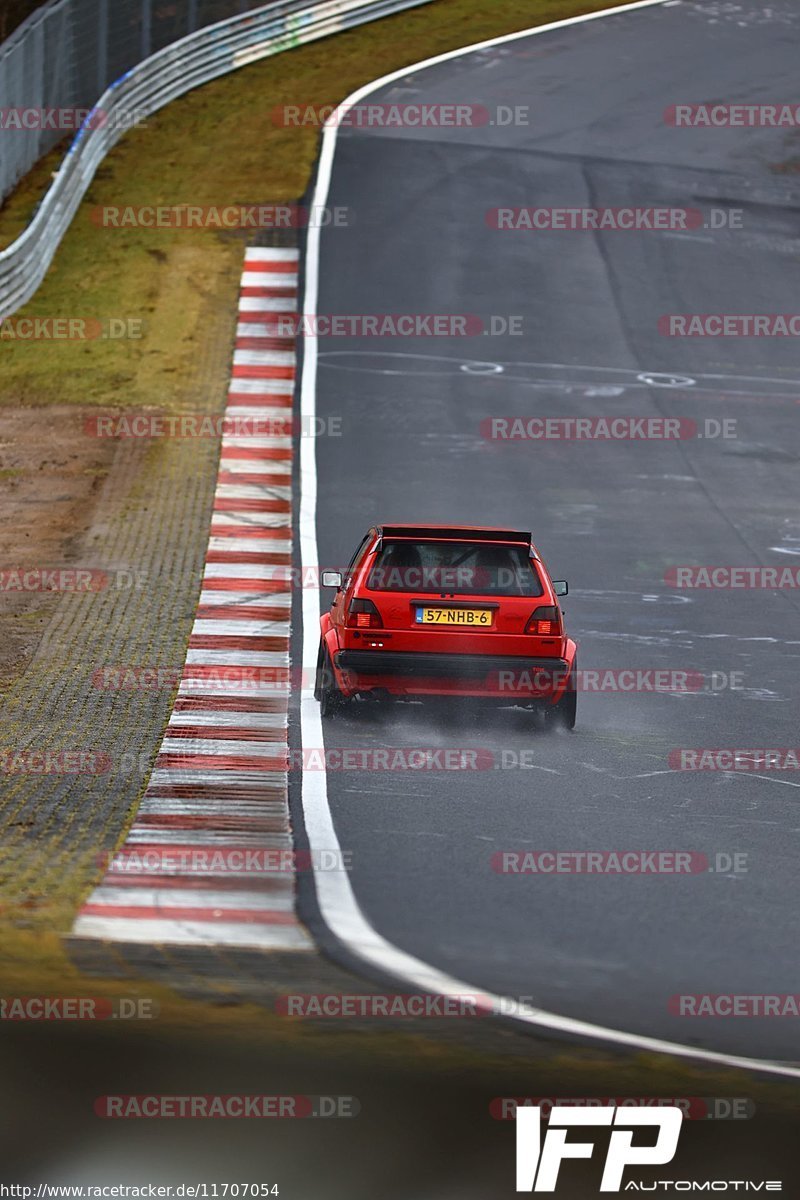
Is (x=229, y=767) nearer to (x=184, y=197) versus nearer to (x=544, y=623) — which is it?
(x=544, y=623)

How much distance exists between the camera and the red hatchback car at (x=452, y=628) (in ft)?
41.0

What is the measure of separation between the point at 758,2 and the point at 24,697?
40.4 metres

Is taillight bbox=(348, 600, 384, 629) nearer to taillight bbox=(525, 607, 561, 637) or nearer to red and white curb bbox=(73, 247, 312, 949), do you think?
red and white curb bbox=(73, 247, 312, 949)

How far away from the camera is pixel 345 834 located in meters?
9.88

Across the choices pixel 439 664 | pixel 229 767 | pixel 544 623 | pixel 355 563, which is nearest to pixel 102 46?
pixel 355 563

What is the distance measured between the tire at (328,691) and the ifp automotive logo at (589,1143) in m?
6.96

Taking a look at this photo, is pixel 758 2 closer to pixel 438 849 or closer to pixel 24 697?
pixel 24 697

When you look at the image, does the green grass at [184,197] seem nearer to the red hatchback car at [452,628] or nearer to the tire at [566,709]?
the red hatchback car at [452,628]

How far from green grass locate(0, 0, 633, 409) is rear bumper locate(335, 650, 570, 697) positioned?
523 inches

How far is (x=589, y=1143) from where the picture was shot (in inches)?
221

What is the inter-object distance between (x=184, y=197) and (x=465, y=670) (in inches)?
909

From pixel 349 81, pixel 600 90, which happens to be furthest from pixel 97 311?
pixel 600 90

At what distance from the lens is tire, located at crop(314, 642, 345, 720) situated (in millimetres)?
12742

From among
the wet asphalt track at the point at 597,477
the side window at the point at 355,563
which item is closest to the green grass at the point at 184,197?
the wet asphalt track at the point at 597,477
